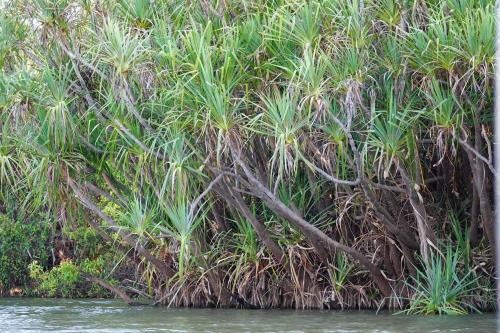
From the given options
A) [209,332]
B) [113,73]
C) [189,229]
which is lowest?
[209,332]

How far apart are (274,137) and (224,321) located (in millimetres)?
1935

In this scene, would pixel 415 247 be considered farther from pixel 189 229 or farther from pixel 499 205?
pixel 189 229

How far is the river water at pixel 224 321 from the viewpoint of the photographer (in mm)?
8922

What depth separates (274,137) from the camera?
1005cm

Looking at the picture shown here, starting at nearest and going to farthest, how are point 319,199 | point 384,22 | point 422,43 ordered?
1. point 422,43
2. point 384,22
3. point 319,199

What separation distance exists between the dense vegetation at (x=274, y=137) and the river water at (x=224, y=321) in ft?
1.76

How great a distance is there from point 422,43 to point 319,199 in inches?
97.1

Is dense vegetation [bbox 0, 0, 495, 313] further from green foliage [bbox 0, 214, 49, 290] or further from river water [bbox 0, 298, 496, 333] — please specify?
green foliage [bbox 0, 214, 49, 290]

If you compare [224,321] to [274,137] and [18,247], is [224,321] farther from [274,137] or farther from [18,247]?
[18,247]

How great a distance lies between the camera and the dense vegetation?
952cm

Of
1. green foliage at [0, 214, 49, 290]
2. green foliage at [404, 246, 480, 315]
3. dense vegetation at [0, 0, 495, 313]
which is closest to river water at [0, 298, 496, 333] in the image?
green foliage at [404, 246, 480, 315]

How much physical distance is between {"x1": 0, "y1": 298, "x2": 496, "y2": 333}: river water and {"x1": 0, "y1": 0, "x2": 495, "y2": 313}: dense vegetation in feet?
1.76

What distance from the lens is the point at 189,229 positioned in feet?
31.6

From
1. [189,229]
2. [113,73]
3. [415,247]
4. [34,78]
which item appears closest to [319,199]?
[415,247]
